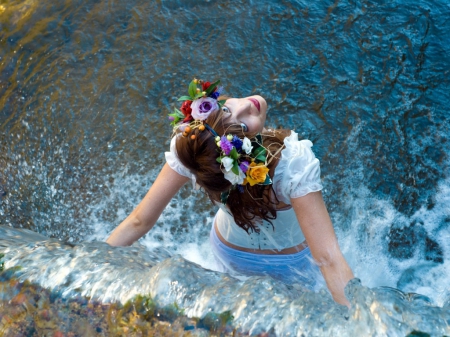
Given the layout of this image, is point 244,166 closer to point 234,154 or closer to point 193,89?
point 234,154

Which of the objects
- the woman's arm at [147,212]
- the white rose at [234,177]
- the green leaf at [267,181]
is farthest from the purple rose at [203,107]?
the woman's arm at [147,212]

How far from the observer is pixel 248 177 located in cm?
223

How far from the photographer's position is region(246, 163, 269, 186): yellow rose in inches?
86.7

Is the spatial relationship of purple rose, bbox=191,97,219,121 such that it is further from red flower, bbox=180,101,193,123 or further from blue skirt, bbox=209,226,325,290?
blue skirt, bbox=209,226,325,290

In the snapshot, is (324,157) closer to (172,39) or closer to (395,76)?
(395,76)

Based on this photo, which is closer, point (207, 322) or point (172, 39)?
point (207, 322)

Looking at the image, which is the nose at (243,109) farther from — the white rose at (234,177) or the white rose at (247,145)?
the white rose at (234,177)

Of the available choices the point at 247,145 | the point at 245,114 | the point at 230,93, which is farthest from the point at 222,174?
the point at 230,93

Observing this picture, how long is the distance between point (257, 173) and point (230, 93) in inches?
90.3

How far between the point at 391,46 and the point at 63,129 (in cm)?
282

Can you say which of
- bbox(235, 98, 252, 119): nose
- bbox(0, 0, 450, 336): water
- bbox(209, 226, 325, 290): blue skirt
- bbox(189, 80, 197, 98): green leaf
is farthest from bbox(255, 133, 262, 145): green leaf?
bbox(0, 0, 450, 336): water

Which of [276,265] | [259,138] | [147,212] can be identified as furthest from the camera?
[276,265]

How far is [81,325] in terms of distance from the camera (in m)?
2.20

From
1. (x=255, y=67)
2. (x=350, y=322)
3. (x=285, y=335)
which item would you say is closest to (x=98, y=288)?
(x=285, y=335)
